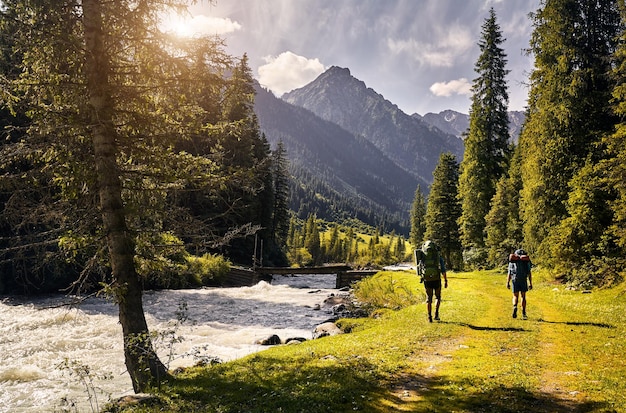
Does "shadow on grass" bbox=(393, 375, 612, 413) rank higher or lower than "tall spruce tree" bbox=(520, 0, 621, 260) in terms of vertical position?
lower

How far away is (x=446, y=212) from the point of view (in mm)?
49875

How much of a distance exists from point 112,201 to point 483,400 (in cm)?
893

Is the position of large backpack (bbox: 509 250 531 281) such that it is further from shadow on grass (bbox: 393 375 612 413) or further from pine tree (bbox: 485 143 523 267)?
pine tree (bbox: 485 143 523 267)

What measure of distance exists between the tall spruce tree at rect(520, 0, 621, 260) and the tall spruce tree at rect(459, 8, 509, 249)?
13.9 meters

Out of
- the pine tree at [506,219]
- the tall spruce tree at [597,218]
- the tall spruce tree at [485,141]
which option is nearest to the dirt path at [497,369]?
the tall spruce tree at [597,218]

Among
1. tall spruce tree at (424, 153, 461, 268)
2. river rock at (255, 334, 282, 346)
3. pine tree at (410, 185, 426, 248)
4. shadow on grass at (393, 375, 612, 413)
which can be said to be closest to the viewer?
shadow on grass at (393, 375, 612, 413)

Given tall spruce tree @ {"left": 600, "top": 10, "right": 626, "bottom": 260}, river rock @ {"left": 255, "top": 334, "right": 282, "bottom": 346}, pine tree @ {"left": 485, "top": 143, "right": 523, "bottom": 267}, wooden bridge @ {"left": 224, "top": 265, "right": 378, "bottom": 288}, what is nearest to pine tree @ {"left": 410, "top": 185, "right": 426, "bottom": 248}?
wooden bridge @ {"left": 224, "top": 265, "right": 378, "bottom": 288}

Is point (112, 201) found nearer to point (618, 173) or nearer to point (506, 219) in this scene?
point (618, 173)

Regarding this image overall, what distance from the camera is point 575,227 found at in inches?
839

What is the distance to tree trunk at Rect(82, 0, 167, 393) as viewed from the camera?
29.7 feet

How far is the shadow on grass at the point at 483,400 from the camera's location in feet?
21.6

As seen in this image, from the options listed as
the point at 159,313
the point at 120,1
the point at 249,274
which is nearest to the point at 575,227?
the point at 120,1

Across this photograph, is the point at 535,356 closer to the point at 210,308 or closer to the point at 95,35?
the point at 95,35

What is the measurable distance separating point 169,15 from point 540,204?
2367cm
